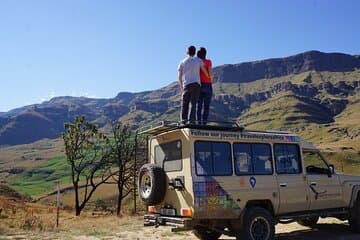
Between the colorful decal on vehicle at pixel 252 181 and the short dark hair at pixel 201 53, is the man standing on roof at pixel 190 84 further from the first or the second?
the colorful decal on vehicle at pixel 252 181

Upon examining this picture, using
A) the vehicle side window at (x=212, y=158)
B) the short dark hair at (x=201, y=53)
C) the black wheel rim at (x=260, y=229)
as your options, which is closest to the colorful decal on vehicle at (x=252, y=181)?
the vehicle side window at (x=212, y=158)

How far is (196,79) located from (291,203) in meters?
4.10

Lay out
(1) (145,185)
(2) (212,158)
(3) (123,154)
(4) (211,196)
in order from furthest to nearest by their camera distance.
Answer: (3) (123,154), (1) (145,185), (2) (212,158), (4) (211,196)

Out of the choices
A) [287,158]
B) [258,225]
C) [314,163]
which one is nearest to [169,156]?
[258,225]

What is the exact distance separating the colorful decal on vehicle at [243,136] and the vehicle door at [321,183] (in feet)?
2.69

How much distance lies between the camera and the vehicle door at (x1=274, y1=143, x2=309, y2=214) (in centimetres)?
1102

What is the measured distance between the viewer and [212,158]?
9859 mm

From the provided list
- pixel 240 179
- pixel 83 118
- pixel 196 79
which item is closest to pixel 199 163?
pixel 240 179

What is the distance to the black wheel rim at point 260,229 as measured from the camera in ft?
33.8

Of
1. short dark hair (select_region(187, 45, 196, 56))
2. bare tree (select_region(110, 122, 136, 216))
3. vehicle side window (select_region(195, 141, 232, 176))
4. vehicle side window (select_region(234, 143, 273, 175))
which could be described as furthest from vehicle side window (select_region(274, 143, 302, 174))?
bare tree (select_region(110, 122, 136, 216))

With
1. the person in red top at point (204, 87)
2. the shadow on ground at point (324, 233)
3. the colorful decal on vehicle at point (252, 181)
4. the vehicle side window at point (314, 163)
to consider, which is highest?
the person in red top at point (204, 87)

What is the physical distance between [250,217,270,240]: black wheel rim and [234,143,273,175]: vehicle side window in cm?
118

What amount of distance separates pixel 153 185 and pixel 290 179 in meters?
3.69

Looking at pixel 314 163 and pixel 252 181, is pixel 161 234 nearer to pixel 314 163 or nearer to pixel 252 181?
pixel 252 181
